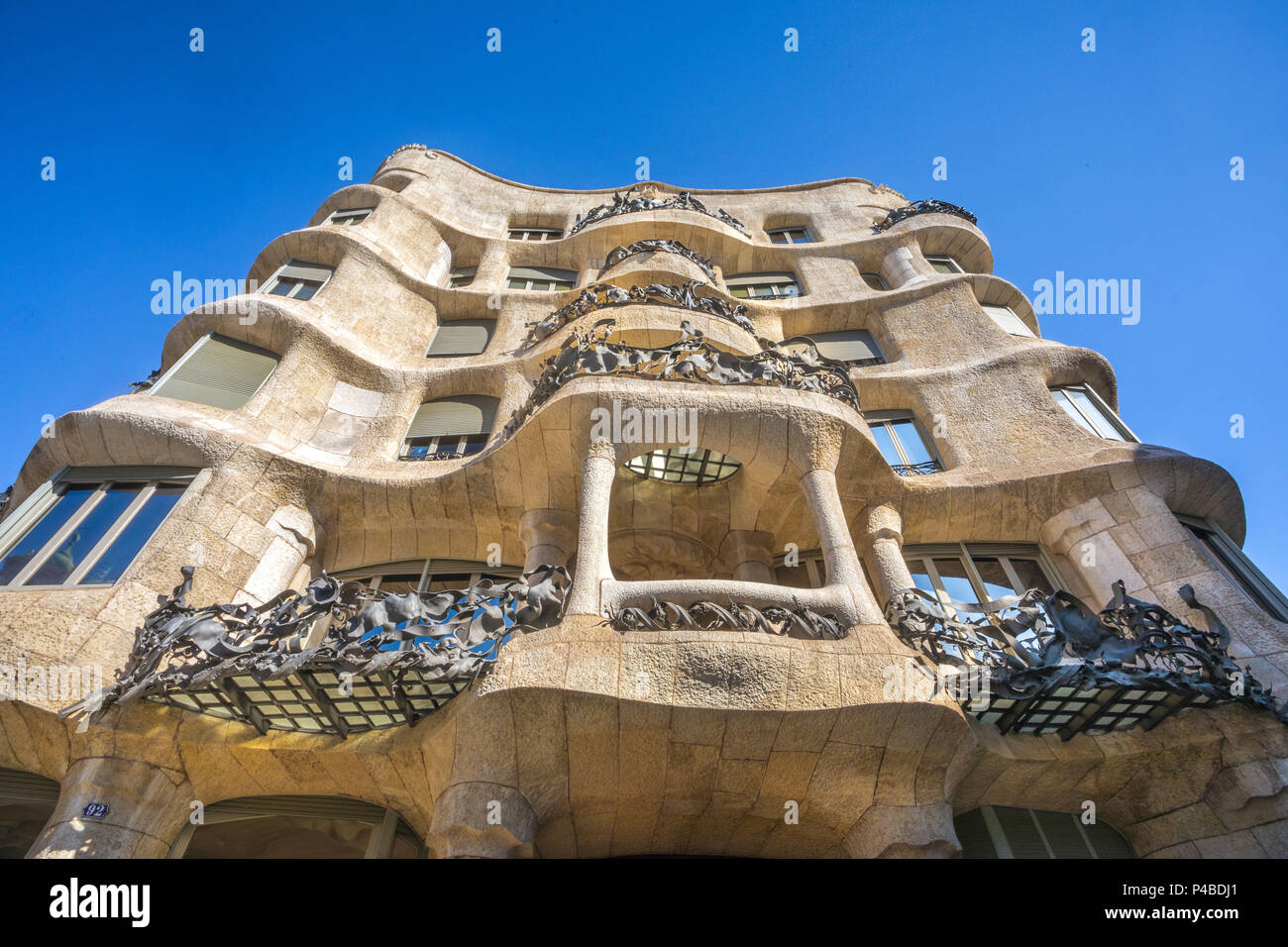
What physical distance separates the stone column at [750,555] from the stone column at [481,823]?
15.9ft

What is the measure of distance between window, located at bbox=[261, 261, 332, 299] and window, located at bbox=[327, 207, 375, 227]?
3365 mm

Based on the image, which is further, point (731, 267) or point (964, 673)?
point (731, 267)

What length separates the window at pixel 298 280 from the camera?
1565 centimetres

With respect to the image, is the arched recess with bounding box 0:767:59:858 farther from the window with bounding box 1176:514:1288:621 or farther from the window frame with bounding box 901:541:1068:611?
the window with bounding box 1176:514:1288:621

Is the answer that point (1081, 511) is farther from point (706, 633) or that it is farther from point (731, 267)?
point (731, 267)

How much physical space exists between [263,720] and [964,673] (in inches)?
293

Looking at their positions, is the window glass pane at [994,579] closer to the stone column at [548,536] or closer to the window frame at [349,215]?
the stone column at [548,536]

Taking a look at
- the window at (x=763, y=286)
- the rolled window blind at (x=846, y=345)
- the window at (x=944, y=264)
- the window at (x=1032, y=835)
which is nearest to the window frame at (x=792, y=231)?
the window at (x=763, y=286)

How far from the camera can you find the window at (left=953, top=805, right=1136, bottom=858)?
8773 millimetres

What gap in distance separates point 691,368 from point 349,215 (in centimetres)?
1326
